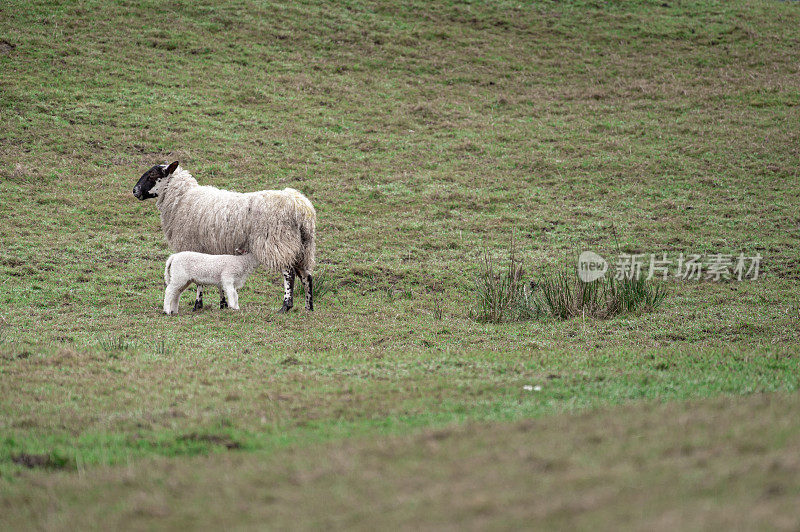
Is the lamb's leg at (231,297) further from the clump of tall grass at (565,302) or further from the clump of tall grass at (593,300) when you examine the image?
the clump of tall grass at (593,300)

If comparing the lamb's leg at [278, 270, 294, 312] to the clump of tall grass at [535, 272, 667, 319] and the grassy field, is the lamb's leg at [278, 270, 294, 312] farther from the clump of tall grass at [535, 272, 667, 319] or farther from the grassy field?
the clump of tall grass at [535, 272, 667, 319]

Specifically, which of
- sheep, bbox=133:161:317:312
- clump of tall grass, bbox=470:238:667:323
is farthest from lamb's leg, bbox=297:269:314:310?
clump of tall grass, bbox=470:238:667:323

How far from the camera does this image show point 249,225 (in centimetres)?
1378


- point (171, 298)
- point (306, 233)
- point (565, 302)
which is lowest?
point (171, 298)

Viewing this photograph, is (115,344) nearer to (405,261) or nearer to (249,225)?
(249,225)

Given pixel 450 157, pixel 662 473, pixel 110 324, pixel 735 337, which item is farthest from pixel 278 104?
pixel 662 473

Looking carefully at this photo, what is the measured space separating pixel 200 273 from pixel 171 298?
624mm

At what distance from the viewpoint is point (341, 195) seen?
71.7ft

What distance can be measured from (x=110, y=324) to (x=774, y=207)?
16498 mm

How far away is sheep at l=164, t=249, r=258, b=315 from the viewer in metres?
12.8

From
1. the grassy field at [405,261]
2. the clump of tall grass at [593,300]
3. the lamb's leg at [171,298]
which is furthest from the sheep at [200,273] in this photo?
the clump of tall grass at [593,300]

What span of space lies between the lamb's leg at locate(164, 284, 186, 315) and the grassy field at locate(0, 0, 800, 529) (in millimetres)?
221

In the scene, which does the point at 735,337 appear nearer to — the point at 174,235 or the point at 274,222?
the point at 274,222

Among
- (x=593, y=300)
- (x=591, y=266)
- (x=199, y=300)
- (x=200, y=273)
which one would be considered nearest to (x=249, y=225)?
(x=200, y=273)
